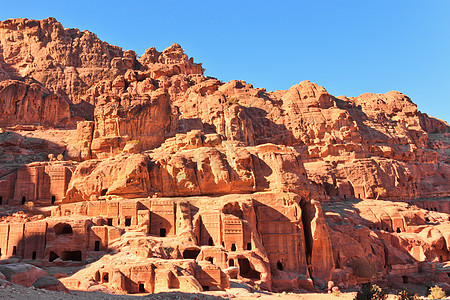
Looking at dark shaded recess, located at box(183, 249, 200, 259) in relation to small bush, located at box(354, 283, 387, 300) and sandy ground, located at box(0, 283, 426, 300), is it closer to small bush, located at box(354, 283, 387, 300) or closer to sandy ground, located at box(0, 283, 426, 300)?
sandy ground, located at box(0, 283, 426, 300)

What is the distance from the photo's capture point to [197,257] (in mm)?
42062

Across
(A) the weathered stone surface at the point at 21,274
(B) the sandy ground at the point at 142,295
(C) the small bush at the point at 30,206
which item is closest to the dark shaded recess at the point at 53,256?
(C) the small bush at the point at 30,206

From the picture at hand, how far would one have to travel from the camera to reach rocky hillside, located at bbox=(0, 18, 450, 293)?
43594 mm

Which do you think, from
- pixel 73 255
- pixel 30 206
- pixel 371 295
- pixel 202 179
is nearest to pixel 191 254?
pixel 202 179

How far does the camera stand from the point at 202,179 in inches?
2085

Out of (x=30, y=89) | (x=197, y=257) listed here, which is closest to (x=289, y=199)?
(x=197, y=257)

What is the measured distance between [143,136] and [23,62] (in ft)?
159

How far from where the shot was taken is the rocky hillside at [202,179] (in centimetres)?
4359

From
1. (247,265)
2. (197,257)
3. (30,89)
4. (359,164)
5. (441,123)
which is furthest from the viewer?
(441,123)

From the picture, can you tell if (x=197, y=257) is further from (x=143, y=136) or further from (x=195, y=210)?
(x=143, y=136)

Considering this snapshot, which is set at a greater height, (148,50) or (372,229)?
(148,50)

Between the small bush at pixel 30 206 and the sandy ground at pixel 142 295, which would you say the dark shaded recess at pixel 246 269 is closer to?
the sandy ground at pixel 142 295

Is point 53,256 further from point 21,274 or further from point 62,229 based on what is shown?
point 21,274

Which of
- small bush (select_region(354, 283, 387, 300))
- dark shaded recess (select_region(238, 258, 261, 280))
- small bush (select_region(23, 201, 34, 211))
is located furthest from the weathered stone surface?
small bush (select_region(23, 201, 34, 211))
